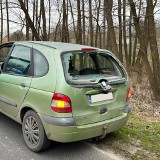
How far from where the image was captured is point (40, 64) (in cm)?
397

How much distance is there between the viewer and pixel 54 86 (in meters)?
3.58

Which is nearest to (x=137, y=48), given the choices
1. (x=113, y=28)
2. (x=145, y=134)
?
(x=113, y=28)

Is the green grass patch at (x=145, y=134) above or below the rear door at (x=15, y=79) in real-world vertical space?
below

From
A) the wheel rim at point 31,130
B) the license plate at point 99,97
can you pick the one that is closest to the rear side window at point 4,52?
the wheel rim at point 31,130

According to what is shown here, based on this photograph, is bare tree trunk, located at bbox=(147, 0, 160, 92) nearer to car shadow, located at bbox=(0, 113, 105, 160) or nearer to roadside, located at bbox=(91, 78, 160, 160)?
roadside, located at bbox=(91, 78, 160, 160)

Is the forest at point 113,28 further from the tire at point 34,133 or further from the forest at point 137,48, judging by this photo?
the tire at point 34,133

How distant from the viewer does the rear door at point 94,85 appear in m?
3.60

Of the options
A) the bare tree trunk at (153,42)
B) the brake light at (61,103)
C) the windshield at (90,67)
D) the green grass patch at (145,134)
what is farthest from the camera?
the bare tree trunk at (153,42)

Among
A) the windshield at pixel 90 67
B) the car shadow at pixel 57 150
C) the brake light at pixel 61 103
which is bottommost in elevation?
the car shadow at pixel 57 150

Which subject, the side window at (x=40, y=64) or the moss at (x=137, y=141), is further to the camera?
the moss at (x=137, y=141)

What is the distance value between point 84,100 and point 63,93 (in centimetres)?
32

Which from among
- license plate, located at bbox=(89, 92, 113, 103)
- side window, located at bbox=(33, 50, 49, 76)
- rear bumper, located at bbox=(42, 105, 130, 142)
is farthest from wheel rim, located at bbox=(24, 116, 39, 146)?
license plate, located at bbox=(89, 92, 113, 103)

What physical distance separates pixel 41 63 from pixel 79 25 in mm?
14167

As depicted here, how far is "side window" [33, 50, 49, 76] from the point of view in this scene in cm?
386
